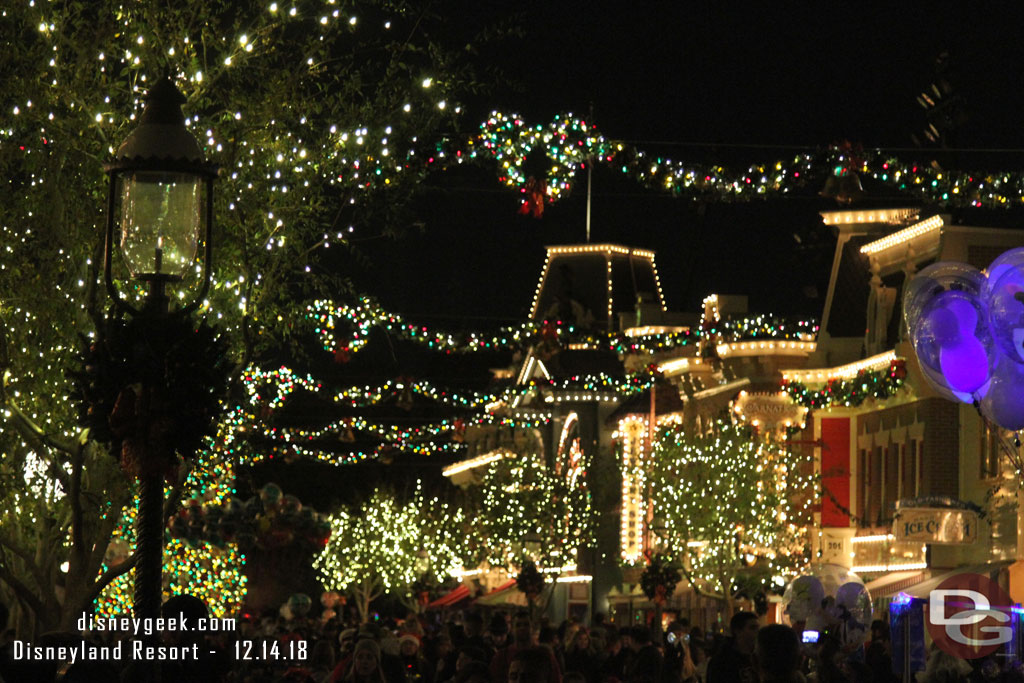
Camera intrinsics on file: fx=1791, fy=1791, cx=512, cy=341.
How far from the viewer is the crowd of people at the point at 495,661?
8086mm

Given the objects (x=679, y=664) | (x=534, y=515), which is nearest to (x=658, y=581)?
(x=534, y=515)

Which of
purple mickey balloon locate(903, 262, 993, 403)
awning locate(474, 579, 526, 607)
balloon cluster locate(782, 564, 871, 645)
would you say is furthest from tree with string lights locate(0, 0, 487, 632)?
awning locate(474, 579, 526, 607)

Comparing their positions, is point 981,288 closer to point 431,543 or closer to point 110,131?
point 110,131

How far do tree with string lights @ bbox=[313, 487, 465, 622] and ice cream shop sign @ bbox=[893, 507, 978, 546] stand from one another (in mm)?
39456

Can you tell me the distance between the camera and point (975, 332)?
14984mm

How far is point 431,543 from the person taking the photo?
6819 centimetres

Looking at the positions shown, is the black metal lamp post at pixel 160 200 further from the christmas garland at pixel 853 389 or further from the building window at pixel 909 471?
the building window at pixel 909 471

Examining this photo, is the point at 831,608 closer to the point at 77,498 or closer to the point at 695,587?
the point at 77,498

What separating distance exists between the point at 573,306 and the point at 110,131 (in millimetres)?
43887

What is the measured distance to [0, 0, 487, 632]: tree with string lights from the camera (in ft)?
46.2

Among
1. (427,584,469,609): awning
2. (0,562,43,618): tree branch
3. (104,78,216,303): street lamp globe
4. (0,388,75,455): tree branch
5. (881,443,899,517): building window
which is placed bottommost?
(427,584,469,609): awning

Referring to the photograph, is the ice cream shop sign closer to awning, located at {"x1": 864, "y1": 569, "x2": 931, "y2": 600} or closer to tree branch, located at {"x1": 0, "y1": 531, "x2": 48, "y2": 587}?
awning, located at {"x1": 864, "y1": 569, "x2": 931, "y2": 600}

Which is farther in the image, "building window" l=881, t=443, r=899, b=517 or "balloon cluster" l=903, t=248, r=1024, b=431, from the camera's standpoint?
"building window" l=881, t=443, r=899, b=517

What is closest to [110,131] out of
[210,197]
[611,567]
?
[210,197]
